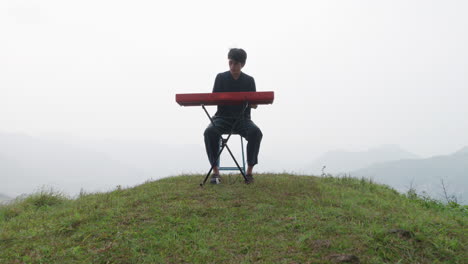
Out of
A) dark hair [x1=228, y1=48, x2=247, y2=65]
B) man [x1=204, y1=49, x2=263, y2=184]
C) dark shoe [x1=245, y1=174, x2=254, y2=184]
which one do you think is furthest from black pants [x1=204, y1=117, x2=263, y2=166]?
dark hair [x1=228, y1=48, x2=247, y2=65]

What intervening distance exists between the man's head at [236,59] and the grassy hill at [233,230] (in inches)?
78.6

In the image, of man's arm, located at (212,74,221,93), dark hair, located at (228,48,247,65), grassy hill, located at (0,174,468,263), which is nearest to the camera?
grassy hill, located at (0,174,468,263)

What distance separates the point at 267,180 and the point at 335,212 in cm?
192

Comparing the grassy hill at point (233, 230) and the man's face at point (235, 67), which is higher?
the man's face at point (235, 67)

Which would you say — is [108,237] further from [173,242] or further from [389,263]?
[389,263]

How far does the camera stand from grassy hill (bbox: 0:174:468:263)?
2.87m

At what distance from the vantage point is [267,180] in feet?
18.2

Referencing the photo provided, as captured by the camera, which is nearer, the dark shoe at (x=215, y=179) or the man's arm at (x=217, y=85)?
the dark shoe at (x=215, y=179)

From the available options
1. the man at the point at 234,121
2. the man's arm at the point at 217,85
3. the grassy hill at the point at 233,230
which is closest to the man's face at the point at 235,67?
the man at the point at 234,121

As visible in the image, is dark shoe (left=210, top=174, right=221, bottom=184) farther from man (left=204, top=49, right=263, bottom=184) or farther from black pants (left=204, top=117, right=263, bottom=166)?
black pants (left=204, top=117, right=263, bottom=166)

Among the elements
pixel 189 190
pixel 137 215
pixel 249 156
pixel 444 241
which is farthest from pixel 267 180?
pixel 444 241

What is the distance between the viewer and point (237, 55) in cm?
510

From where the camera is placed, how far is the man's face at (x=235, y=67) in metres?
5.18

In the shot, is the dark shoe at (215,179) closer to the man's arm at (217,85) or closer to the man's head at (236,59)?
the man's arm at (217,85)
